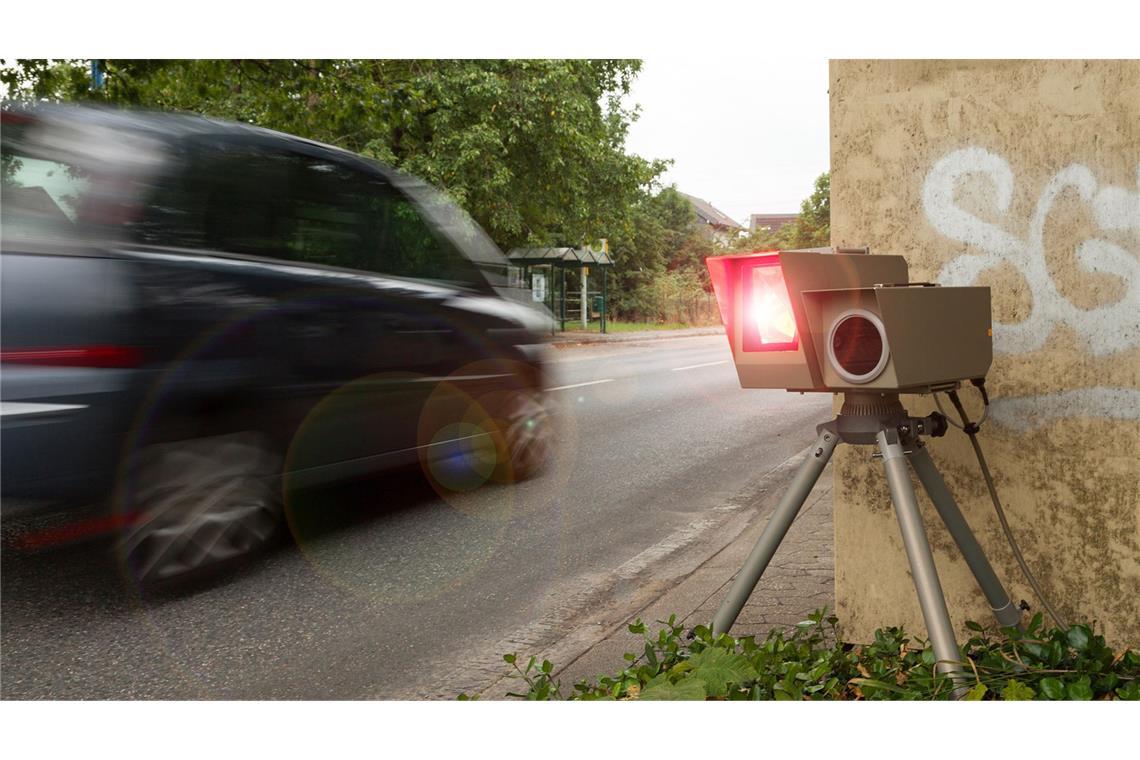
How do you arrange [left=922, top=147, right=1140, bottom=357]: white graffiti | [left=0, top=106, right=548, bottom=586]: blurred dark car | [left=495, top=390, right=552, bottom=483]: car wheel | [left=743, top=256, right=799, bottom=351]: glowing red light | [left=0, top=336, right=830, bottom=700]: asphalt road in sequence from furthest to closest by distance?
[left=495, top=390, right=552, bottom=483]: car wheel
[left=0, top=106, right=548, bottom=586]: blurred dark car
[left=0, top=336, right=830, bottom=700]: asphalt road
[left=922, top=147, right=1140, bottom=357]: white graffiti
[left=743, top=256, right=799, bottom=351]: glowing red light

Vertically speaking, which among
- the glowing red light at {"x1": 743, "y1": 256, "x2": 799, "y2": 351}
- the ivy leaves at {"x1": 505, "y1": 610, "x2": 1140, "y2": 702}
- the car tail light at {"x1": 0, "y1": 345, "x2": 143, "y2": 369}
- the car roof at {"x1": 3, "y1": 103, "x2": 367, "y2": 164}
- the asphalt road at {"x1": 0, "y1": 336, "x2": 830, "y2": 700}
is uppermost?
the car roof at {"x1": 3, "y1": 103, "x2": 367, "y2": 164}

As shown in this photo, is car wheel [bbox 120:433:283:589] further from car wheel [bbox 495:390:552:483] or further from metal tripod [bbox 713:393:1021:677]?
metal tripod [bbox 713:393:1021:677]

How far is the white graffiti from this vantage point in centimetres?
285

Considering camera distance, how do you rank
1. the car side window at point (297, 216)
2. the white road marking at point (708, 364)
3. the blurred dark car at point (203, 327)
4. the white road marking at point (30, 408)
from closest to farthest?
the white road marking at point (30, 408) < the blurred dark car at point (203, 327) < the car side window at point (297, 216) < the white road marking at point (708, 364)

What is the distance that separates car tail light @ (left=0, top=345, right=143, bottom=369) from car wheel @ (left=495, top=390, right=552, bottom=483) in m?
2.66

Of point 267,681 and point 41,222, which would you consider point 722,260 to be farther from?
point 41,222

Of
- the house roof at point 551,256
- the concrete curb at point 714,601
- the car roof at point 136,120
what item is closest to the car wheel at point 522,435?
the concrete curb at point 714,601

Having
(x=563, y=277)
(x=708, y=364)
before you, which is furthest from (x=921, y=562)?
(x=563, y=277)

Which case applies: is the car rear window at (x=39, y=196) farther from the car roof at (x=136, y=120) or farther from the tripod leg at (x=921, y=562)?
the tripod leg at (x=921, y=562)

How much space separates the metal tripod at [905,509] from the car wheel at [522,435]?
11.2 ft

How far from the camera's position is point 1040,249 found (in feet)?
9.64

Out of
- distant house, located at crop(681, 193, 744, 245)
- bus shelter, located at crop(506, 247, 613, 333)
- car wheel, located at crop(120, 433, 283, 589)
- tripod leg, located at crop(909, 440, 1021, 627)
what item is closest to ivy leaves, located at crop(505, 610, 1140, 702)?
tripod leg, located at crop(909, 440, 1021, 627)

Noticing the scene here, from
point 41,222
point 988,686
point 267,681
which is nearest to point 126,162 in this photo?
point 41,222

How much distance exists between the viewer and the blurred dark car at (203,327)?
3643 millimetres
